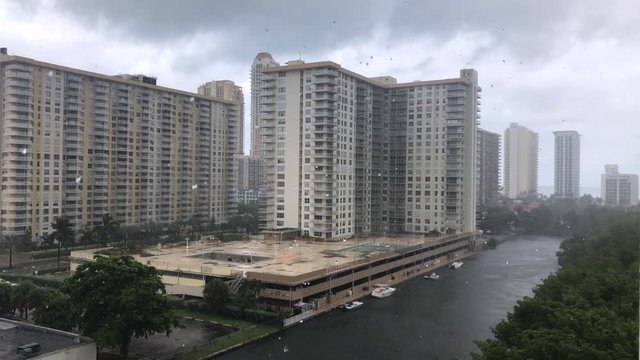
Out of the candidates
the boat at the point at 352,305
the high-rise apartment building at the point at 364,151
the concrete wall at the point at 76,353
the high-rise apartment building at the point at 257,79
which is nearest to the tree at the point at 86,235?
the high-rise apartment building at the point at 364,151

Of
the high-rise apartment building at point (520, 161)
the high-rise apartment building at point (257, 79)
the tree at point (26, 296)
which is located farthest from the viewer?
the high-rise apartment building at point (520, 161)

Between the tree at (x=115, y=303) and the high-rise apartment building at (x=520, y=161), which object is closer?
the tree at (x=115, y=303)

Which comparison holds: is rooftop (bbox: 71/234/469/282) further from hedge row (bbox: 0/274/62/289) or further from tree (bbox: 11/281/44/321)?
tree (bbox: 11/281/44/321)

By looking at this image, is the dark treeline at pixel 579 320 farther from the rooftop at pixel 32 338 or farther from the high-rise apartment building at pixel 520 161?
the high-rise apartment building at pixel 520 161

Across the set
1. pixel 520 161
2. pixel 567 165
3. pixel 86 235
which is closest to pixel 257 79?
pixel 86 235

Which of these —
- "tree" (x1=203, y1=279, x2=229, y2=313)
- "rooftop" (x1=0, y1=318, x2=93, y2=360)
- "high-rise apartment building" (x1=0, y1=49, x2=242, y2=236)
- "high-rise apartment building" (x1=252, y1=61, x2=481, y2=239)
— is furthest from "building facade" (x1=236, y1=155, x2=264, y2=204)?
"rooftop" (x1=0, y1=318, x2=93, y2=360)
